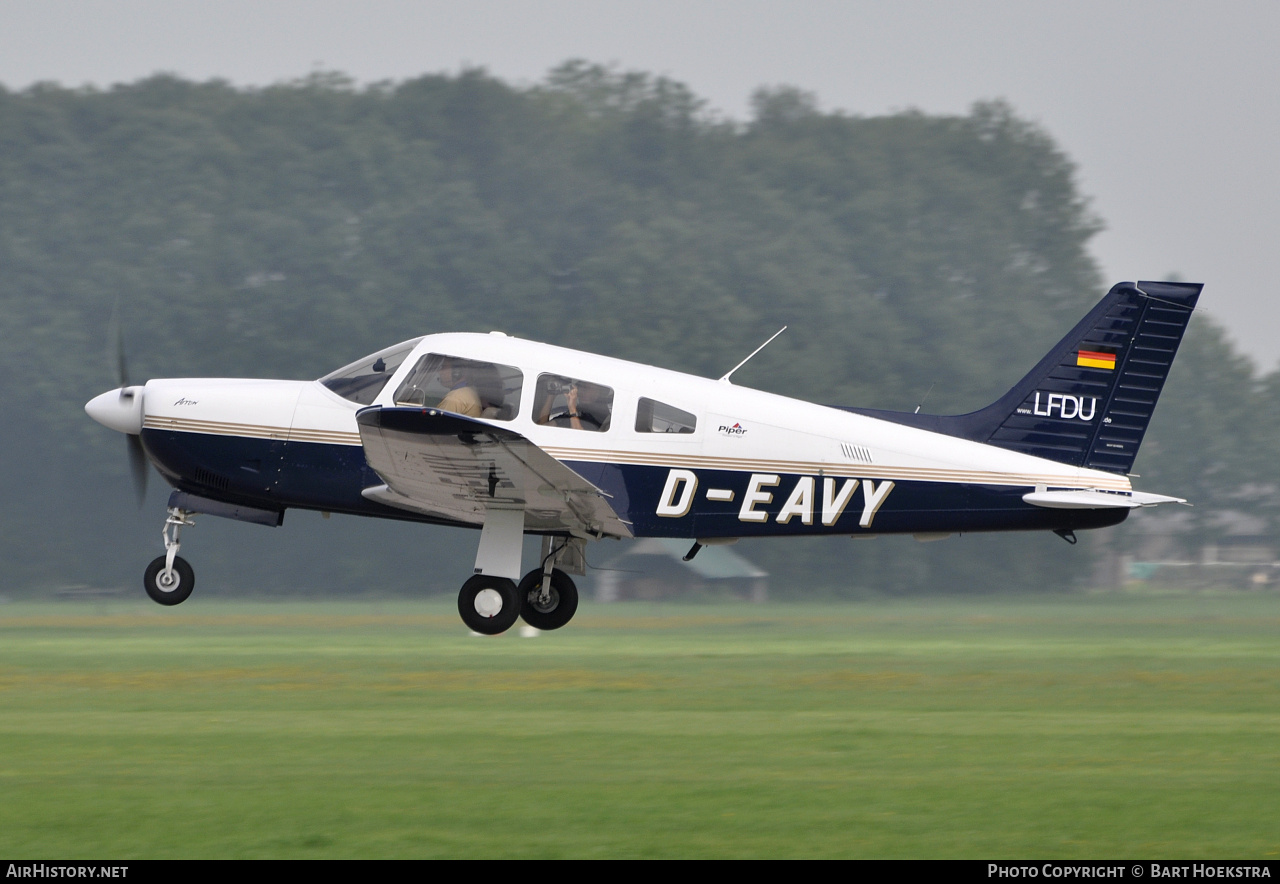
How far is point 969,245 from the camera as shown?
177 ft

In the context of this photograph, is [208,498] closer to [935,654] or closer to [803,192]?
[935,654]

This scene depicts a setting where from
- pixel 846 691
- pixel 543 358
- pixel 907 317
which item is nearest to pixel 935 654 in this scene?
pixel 846 691

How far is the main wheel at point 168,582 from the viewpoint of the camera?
13.5 m

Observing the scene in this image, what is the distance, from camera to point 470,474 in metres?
12.3

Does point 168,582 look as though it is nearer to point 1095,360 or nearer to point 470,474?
point 470,474

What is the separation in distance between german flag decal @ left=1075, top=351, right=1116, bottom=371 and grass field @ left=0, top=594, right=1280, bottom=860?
10.5 feet

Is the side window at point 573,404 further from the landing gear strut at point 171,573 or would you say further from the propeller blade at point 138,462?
the propeller blade at point 138,462

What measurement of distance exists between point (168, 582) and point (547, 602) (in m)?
3.40

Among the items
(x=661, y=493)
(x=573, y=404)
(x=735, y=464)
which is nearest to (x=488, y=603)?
(x=661, y=493)

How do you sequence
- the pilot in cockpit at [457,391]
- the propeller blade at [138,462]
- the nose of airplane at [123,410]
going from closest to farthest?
1. the pilot in cockpit at [457,391]
2. the nose of airplane at [123,410]
3. the propeller blade at [138,462]

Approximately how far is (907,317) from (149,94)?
27303 mm

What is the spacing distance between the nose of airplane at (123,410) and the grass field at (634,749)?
2.59 m

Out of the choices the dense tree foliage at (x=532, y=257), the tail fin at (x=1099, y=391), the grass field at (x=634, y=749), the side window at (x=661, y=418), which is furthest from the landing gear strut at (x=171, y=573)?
the dense tree foliage at (x=532, y=257)

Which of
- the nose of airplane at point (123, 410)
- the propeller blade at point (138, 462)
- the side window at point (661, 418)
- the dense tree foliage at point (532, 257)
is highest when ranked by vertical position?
the dense tree foliage at point (532, 257)
